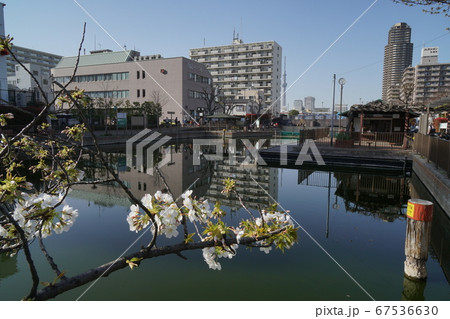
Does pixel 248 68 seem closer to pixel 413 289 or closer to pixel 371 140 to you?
pixel 371 140

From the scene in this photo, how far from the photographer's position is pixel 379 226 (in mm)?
8375

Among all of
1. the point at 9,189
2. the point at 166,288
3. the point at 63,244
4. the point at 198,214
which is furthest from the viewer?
the point at 63,244

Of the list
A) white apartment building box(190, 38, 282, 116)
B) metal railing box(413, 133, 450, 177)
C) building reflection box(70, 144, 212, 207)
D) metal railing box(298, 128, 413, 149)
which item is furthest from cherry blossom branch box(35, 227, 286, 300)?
white apartment building box(190, 38, 282, 116)

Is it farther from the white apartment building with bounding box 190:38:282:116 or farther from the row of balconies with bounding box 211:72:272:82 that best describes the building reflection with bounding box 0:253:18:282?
the row of balconies with bounding box 211:72:272:82

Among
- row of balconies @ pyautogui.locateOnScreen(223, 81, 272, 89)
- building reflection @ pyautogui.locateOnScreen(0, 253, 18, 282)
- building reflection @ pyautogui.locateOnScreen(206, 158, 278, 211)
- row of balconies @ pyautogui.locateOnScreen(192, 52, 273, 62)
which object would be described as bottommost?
building reflection @ pyautogui.locateOnScreen(0, 253, 18, 282)

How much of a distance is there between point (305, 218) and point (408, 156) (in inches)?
488

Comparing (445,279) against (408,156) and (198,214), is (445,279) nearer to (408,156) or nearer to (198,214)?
(198,214)

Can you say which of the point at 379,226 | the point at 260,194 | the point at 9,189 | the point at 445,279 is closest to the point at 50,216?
the point at 9,189

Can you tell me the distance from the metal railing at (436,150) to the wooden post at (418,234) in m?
6.24

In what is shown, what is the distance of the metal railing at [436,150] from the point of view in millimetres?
10739

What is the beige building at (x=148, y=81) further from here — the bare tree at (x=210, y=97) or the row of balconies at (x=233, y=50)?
the row of balconies at (x=233, y=50)

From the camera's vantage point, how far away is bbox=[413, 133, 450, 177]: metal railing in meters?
10.7

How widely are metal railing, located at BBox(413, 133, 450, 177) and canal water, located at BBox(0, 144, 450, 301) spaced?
52.0 inches

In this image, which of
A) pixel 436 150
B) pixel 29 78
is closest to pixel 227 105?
pixel 29 78
